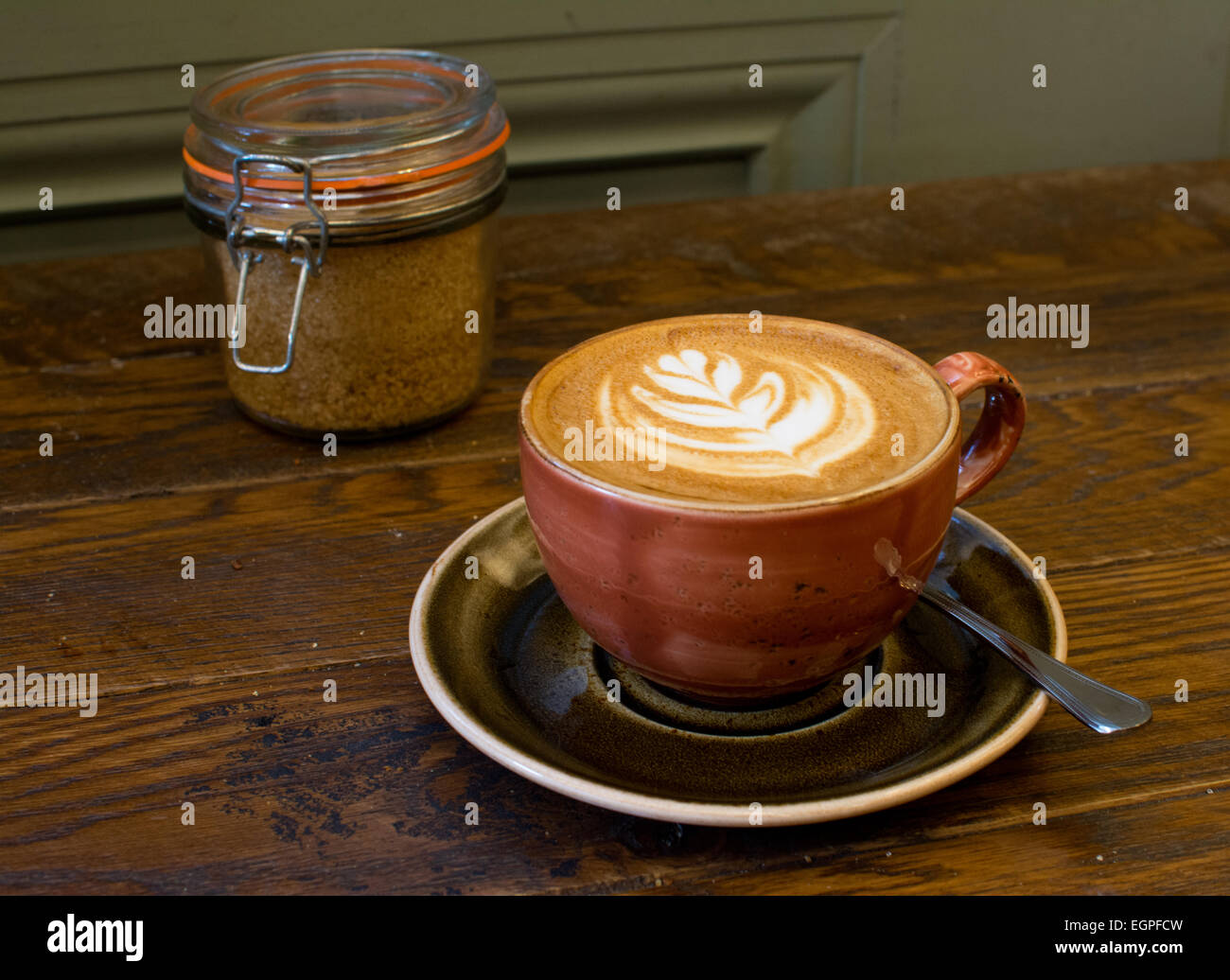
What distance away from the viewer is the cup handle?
0.51 m

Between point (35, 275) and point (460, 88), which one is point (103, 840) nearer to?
point (460, 88)

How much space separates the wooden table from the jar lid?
132 mm

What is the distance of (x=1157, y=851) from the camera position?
413 millimetres

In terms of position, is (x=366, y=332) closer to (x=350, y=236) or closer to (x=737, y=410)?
(x=350, y=236)

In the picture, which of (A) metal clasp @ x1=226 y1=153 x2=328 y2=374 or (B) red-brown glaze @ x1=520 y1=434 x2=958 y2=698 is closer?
(B) red-brown glaze @ x1=520 y1=434 x2=958 y2=698

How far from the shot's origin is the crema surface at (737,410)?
17.6 inches

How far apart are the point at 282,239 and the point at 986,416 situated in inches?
14.6

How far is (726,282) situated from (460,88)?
27 cm
